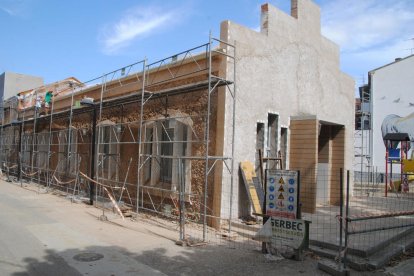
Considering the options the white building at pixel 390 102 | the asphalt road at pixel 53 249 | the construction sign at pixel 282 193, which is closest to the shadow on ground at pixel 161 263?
the asphalt road at pixel 53 249

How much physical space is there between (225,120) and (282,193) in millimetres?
3047

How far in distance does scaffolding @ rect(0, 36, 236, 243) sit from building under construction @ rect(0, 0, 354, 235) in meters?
0.03

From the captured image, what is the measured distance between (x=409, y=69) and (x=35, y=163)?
104 feet

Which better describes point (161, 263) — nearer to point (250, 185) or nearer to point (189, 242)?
point (189, 242)

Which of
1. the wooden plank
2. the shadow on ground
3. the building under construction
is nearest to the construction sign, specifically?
the shadow on ground

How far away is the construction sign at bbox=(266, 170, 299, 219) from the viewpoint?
24.3 ft

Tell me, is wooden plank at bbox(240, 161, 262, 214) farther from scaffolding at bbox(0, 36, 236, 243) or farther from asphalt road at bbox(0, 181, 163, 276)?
asphalt road at bbox(0, 181, 163, 276)

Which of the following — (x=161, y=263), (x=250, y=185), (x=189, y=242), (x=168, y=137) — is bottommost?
(x=161, y=263)

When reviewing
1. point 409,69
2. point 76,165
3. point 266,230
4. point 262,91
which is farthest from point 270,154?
point 409,69

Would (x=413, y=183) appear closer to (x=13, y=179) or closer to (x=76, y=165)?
(x=76, y=165)

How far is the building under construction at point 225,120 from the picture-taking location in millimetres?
10125

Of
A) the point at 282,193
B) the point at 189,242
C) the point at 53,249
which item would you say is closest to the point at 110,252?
the point at 53,249

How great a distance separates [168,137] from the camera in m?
11.3

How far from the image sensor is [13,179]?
886 inches
